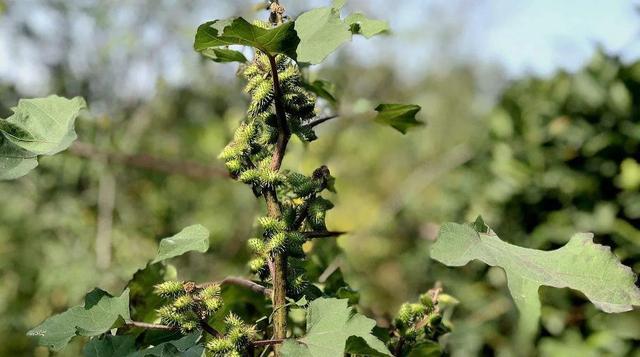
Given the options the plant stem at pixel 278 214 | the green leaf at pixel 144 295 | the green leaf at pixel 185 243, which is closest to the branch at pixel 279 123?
the plant stem at pixel 278 214

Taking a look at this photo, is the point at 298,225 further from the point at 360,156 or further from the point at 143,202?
the point at 360,156

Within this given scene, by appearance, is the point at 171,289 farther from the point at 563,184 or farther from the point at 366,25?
the point at 563,184

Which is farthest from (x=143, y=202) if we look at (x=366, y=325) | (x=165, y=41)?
(x=366, y=325)

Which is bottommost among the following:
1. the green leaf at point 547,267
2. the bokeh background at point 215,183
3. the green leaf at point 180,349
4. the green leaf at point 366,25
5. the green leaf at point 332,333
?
the bokeh background at point 215,183

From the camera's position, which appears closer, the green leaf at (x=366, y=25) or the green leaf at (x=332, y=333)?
the green leaf at (x=332, y=333)

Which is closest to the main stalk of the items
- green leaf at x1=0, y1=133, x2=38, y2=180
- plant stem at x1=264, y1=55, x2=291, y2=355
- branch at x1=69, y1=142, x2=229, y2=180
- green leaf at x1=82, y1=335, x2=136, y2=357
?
plant stem at x1=264, y1=55, x2=291, y2=355

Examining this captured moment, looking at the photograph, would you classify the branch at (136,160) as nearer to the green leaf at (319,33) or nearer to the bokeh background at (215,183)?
the bokeh background at (215,183)
